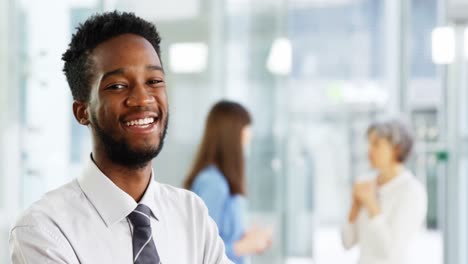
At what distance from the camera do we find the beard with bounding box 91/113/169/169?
1.25m

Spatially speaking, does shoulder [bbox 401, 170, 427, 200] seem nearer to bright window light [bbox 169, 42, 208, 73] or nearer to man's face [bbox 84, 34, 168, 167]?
bright window light [bbox 169, 42, 208, 73]

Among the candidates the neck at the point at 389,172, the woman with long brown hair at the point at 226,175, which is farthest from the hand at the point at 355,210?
the woman with long brown hair at the point at 226,175

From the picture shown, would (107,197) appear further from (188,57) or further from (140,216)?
(188,57)

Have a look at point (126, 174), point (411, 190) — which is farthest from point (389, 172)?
point (126, 174)

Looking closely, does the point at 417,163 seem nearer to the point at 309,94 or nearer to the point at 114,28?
the point at 309,94

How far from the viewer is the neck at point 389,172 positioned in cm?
374

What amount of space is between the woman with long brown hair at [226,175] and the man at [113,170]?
1795 millimetres

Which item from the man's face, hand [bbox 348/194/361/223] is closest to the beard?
the man's face

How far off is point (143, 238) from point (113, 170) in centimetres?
13

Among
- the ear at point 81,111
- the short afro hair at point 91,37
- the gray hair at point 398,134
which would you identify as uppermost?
the short afro hair at point 91,37

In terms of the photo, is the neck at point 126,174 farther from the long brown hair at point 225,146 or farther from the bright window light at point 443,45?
the bright window light at point 443,45

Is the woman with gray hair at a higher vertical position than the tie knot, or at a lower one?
lower

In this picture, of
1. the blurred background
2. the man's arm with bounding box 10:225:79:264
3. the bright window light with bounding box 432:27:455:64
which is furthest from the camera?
the bright window light with bounding box 432:27:455:64

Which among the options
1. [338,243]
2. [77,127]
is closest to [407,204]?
[77,127]
